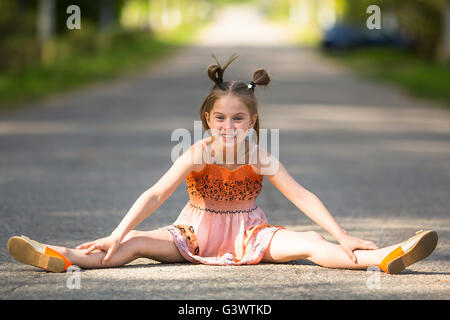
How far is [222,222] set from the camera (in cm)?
479

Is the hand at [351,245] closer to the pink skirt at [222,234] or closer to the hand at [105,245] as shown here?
the pink skirt at [222,234]

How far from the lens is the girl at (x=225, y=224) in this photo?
4441 millimetres

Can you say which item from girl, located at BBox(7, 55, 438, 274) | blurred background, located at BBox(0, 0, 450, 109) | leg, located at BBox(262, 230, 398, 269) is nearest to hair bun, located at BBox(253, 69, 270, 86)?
girl, located at BBox(7, 55, 438, 274)

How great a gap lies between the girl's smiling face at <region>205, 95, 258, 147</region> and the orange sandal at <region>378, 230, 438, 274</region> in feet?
3.37

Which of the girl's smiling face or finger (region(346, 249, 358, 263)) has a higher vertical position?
the girl's smiling face

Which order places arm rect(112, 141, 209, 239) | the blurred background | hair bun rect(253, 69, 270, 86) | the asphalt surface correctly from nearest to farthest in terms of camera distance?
1. the asphalt surface
2. arm rect(112, 141, 209, 239)
3. hair bun rect(253, 69, 270, 86)
4. the blurred background

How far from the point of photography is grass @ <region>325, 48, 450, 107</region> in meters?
18.9

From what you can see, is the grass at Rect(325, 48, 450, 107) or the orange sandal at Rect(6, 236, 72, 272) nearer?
the orange sandal at Rect(6, 236, 72, 272)

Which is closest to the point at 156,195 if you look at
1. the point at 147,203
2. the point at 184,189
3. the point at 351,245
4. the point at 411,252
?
the point at 147,203

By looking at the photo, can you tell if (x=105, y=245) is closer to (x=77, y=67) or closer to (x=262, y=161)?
(x=262, y=161)

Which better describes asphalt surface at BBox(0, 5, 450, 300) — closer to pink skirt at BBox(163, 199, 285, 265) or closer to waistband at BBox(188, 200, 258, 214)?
pink skirt at BBox(163, 199, 285, 265)

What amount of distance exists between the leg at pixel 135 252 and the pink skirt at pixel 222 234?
0.06m

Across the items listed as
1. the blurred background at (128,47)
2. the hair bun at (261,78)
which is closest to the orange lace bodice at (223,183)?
the hair bun at (261,78)

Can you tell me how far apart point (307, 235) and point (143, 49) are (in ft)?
109
